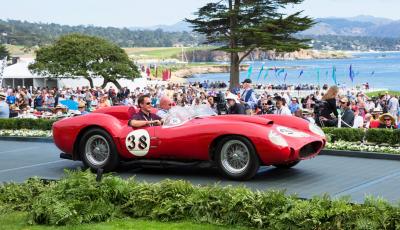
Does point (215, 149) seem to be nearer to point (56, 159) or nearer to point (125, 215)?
point (125, 215)

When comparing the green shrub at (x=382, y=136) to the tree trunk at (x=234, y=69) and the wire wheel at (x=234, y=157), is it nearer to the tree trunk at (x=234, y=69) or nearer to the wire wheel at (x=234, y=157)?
the wire wheel at (x=234, y=157)

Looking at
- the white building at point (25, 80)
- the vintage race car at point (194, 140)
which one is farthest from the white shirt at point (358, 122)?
the white building at point (25, 80)

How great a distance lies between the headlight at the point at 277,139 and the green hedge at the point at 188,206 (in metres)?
2.34

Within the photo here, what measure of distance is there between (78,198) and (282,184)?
351 cm

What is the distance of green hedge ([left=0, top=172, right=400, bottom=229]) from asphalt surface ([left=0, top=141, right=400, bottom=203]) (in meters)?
1.39

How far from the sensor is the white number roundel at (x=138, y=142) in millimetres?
10719

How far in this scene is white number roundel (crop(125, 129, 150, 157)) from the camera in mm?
10719

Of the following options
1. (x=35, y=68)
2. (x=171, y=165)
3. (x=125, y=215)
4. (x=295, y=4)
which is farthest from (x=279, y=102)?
(x=35, y=68)

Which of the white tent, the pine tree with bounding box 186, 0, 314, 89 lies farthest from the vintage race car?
the white tent

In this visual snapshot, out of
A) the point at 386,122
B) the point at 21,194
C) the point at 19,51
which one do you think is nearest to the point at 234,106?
the point at 386,122

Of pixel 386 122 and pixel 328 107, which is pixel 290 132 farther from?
pixel 386 122

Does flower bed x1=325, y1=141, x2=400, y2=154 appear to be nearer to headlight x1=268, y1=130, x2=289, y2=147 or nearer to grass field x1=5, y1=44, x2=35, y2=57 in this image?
headlight x1=268, y1=130, x2=289, y2=147

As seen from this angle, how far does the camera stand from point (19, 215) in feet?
25.8

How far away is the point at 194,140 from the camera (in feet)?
33.7
